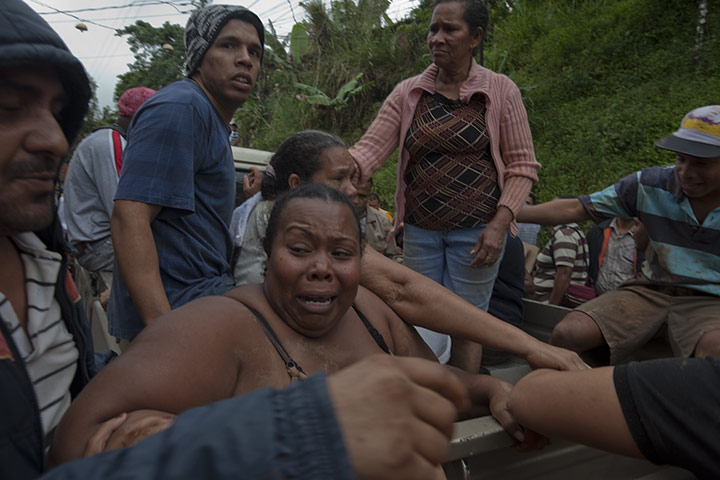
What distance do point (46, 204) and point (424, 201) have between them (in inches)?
82.5

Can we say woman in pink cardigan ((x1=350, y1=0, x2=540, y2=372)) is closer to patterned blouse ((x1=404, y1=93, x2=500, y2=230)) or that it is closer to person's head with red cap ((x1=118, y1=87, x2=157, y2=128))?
patterned blouse ((x1=404, y1=93, x2=500, y2=230))

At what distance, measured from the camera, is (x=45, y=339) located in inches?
46.4

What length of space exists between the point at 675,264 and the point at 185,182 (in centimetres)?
263

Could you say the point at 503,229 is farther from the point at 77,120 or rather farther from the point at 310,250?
the point at 77,120

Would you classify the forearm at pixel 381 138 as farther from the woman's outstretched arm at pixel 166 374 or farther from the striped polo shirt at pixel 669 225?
the woman's outstretched arm at pixel 166 374

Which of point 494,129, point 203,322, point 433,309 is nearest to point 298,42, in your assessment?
point 494,129

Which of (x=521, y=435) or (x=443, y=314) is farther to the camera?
(x=443, y=314)

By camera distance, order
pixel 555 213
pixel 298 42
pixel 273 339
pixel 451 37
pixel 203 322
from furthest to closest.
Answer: pixel 298 42
pixel 555 213
pixel 451 37
pixel 273 339
pixel 203 322

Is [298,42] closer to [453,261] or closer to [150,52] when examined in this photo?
[453,261]

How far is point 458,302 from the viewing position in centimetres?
232

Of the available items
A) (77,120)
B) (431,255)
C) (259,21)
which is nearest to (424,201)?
(431,255)

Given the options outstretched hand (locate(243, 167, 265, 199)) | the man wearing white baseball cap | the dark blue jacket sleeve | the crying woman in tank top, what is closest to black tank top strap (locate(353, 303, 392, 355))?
→ the crying woman in tank top

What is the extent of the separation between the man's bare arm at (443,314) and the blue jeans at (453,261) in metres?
0.62

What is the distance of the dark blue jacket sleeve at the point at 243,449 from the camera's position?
626 mm
